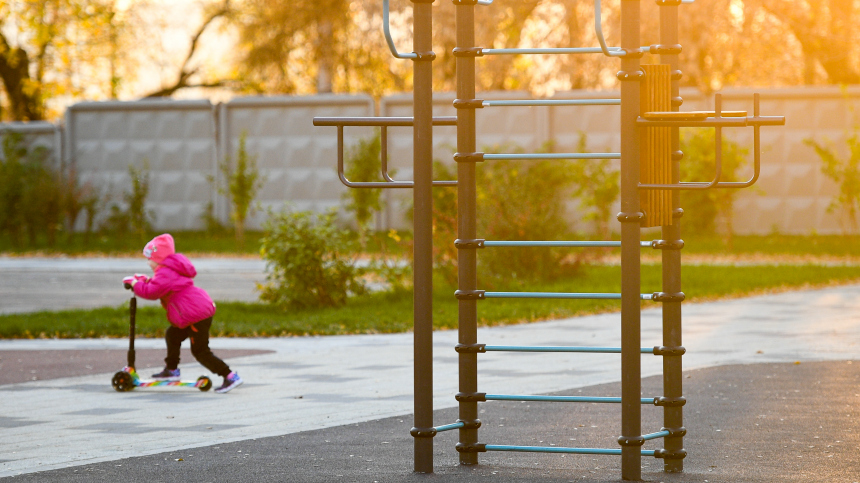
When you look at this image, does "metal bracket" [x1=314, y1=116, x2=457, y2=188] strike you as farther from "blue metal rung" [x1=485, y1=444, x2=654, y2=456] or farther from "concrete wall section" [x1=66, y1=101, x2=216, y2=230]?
"concrete wall section" [x1=66, y1=101, x2=216, y2=230]

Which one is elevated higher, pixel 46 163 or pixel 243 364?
pixel 46 163

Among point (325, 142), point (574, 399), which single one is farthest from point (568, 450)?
point (325, 142)

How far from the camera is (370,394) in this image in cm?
726

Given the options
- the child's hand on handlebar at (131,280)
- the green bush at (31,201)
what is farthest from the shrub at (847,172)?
the child's hand on handlebar at (131,280)

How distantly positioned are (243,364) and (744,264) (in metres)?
9.72

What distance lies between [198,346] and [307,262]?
3.89 m

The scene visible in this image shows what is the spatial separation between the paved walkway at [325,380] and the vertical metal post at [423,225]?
0.33 m

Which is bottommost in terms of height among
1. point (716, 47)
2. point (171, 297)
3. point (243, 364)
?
point (243, 364)

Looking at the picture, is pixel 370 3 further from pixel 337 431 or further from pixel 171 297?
pixel 337 431

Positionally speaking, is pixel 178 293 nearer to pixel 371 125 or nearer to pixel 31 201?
pixel 371 125

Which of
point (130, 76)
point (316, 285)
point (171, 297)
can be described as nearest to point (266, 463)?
point (171, 297)

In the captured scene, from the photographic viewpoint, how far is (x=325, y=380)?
→ 25.7 ft

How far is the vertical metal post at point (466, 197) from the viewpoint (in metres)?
4.99

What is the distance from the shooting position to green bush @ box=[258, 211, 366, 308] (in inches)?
449
